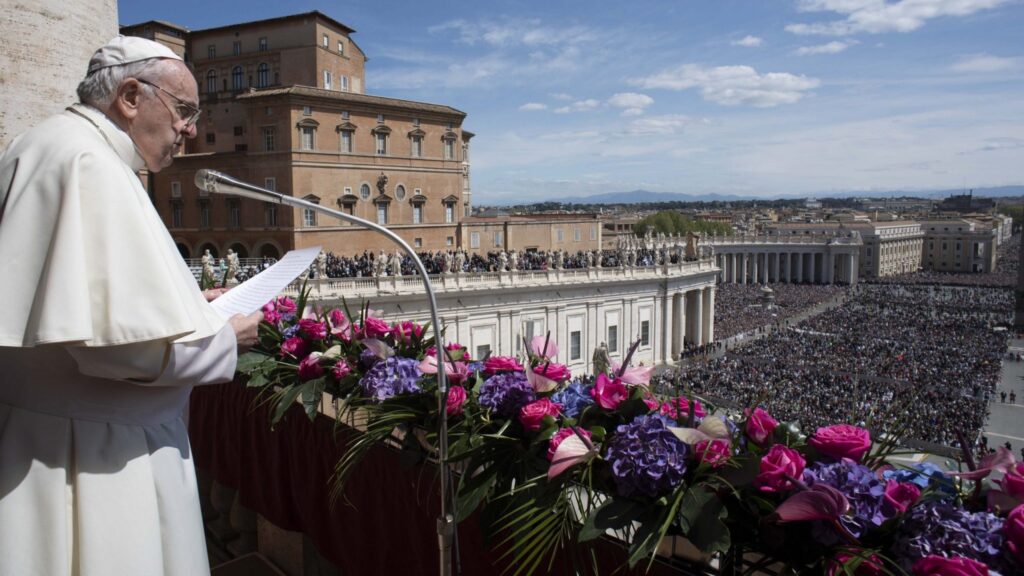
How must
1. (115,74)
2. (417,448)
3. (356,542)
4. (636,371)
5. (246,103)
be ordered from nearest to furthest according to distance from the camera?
1. (115,74)
2. (636,371)
3. (417,448)
4. (356,542)
5. (246,103)

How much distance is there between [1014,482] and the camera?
2.44 meters

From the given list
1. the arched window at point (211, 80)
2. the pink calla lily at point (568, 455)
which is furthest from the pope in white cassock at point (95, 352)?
the arched window at point (211, 80)

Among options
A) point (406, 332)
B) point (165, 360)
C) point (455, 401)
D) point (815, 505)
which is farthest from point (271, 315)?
point (815, 505)

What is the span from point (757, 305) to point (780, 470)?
76.0m

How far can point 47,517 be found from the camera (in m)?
2.30

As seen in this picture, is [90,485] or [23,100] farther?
[23,100]

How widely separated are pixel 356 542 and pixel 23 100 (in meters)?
8.88

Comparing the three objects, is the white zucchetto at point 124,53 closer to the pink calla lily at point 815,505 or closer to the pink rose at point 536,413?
the pink rose at point 536,413

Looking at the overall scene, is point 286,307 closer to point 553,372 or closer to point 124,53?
point 553,372

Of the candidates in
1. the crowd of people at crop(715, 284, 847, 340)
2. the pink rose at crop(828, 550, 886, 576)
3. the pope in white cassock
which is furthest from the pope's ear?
the crowd of people at crop(715, 284, 847, 340)

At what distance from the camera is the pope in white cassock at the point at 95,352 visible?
2.14 meters

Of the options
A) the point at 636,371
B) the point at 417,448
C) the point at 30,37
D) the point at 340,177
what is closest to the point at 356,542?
the point at 417,448

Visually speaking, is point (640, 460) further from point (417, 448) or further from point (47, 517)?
point (47, 517)

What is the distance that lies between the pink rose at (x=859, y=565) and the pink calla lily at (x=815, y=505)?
136mm
